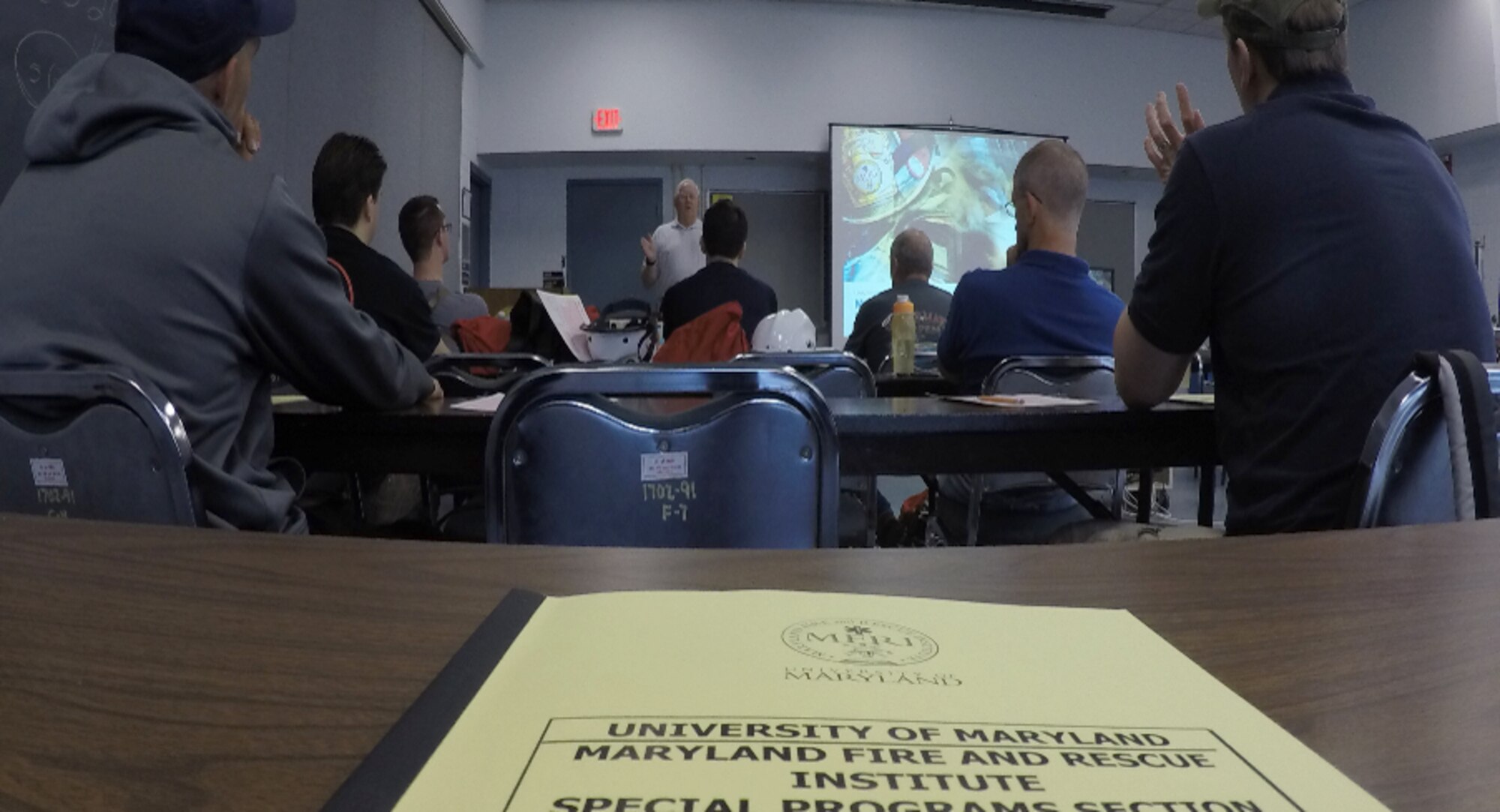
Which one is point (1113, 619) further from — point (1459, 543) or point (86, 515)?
point (86, 515)

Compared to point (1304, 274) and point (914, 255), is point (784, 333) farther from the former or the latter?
point (1304, 274)

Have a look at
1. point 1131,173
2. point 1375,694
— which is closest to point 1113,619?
point 1375,694

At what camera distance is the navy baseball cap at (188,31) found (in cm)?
138

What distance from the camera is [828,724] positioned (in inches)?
9.6

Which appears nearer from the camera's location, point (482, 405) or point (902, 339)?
point (482, 405)

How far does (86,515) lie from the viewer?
1107 mm

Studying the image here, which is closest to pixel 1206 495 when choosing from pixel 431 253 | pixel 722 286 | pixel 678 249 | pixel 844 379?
pixel 844 379

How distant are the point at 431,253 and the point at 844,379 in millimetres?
2120

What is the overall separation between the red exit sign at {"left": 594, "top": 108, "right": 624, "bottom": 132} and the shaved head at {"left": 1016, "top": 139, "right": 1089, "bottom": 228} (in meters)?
5.51

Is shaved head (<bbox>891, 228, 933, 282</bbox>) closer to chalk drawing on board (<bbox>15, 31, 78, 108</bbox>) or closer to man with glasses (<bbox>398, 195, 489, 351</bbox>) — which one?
man with glasses (<bbox>398, 195, 489, 351</bbox>)

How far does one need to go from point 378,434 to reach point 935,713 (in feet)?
4.20

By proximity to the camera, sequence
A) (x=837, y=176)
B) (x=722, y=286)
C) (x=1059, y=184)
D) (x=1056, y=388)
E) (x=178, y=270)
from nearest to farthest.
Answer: (x=178, y=270) → (x=1056, y=388) → (x=1059, y=184) → (x=722, y=286) → (x=837, y=176)

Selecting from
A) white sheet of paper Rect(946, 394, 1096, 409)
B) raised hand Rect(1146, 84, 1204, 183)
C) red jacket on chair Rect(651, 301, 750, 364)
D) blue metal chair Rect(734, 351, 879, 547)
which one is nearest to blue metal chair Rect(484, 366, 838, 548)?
white sheet of paper Rect(946, 394, 1096, 409)

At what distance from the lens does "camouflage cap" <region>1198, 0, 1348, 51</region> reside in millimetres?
1363
